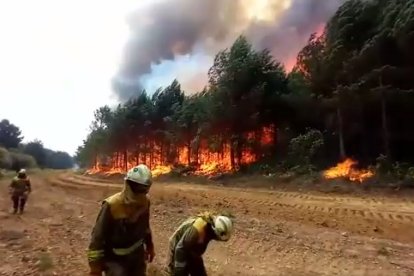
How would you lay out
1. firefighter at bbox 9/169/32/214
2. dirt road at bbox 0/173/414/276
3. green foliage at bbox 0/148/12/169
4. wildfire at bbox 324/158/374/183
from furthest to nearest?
green foliage at bbox 0/148/12/169, wildfire at bbox 324/158/374/183, firefighter at bbox 9/169/32/214, dirt road at bbox 0/173/414/276

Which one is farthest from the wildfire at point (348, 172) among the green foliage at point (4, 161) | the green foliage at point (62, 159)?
the green foliage at point (62, 159)

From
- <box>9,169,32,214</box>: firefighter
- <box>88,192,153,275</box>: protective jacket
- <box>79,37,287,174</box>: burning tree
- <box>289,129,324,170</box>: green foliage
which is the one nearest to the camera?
<box>88,192,153,275</box>: protective jacket

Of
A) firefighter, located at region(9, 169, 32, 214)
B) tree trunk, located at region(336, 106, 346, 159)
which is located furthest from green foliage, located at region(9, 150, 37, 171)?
tree trunk, located at region(336, 106, 346, 159)

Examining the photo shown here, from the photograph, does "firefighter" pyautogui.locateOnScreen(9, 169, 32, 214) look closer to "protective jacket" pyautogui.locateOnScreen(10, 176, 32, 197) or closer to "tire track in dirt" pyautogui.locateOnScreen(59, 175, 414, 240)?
"protective jacket" pyautogui.locateOnScreen(10, 176, 32, 197)

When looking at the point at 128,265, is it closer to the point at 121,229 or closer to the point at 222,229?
the point at 121,229

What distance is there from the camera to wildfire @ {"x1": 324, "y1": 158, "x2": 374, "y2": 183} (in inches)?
843

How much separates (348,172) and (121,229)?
64.9ft

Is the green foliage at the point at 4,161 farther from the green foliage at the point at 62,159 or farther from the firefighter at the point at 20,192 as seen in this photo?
the green foliage at the point at 62,159

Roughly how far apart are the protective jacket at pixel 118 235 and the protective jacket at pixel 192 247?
37 centimetres

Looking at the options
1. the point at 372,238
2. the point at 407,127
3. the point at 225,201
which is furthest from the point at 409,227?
the point at 407,127

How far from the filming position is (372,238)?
11.7 m

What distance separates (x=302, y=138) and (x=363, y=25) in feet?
22.9

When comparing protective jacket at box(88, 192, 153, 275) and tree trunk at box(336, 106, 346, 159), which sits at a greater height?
tree trunk at box(336, 106, 346, 159)

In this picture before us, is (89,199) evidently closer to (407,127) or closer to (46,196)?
(46,196)
